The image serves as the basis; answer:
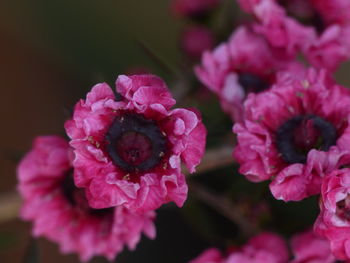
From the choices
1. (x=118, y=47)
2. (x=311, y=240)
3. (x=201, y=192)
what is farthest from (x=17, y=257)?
(x=311, y=240)

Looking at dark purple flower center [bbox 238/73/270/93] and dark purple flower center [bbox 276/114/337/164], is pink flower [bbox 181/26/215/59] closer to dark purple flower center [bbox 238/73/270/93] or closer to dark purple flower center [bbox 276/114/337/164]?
dark purple flower center [bbox 238/73/270/93]

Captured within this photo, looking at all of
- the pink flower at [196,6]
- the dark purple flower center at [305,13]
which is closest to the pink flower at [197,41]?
the pink flower at [196,6]

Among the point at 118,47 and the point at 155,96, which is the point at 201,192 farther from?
the point at 118,47

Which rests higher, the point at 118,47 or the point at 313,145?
the point at 313,145

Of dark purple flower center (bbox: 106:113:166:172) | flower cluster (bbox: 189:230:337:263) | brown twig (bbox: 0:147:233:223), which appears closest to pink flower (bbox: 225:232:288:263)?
flower cluster (bbox: 189:230:337:263)

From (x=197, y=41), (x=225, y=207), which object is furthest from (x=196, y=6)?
(x=225, y=207)

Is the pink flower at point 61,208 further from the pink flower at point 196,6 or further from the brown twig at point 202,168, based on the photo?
the pink flower at point 196,6

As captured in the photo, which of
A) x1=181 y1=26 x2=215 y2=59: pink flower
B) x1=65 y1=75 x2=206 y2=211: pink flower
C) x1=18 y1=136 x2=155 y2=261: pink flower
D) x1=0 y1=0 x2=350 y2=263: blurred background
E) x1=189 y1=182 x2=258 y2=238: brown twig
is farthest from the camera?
x1=0 y1=0 x2=350 y2=263: blurred background
